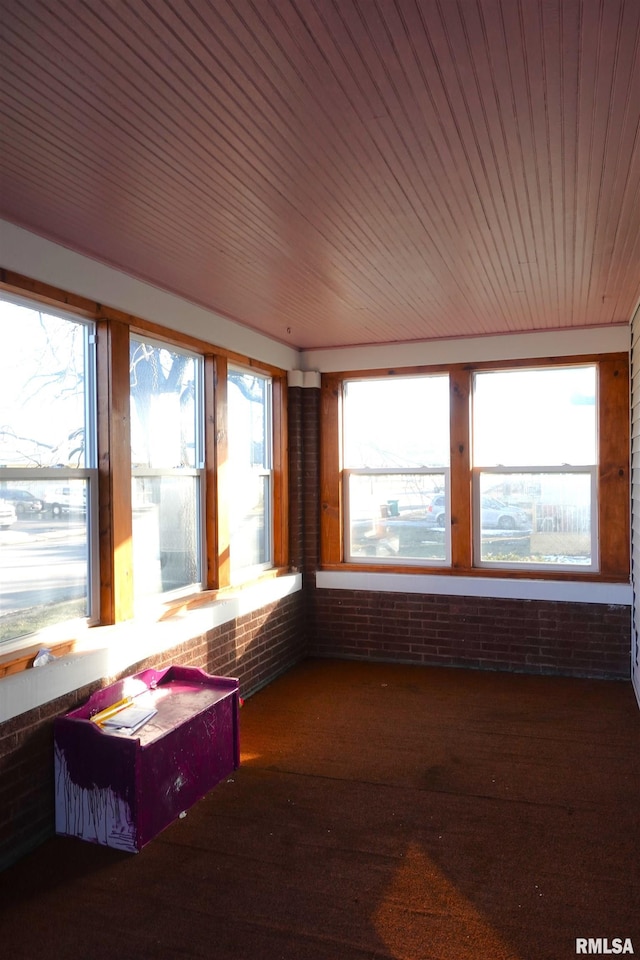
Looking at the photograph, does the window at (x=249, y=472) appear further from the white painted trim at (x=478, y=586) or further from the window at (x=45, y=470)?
the window at (x=45, y=470)

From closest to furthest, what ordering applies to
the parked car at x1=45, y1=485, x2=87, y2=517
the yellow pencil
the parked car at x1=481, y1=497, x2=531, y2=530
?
the yellow pencil → the parked car at x1=45, y1=485, x2=87, y2=517 → the parked car at x1=481, y1=497, x2=531, y2=530

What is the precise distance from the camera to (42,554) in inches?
137

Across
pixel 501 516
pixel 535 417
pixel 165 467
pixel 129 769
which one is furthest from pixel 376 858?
pixel 535 417

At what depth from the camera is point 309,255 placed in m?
3.72

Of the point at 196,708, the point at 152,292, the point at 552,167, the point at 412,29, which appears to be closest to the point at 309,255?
the point at 152,292

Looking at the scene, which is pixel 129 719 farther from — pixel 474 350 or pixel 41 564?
pixel 474 350

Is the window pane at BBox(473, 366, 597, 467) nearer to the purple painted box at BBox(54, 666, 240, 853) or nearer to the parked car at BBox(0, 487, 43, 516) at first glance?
the purple painted box at BBox(54, 666, 240, 853)

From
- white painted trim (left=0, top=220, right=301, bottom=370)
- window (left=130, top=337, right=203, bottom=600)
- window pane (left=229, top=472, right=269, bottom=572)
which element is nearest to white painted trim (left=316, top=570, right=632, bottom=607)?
window pane (left=229, top=472, right=269, bottom=572)

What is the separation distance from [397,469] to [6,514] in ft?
12.0

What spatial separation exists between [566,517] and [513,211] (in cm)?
322

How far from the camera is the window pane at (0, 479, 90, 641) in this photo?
328cm

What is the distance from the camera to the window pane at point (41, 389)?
3301 mm

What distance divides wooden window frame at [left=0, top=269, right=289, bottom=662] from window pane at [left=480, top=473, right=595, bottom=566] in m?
2.35

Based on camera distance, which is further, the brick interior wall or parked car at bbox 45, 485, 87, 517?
parked car at bbox 45, 485, 87, 517
